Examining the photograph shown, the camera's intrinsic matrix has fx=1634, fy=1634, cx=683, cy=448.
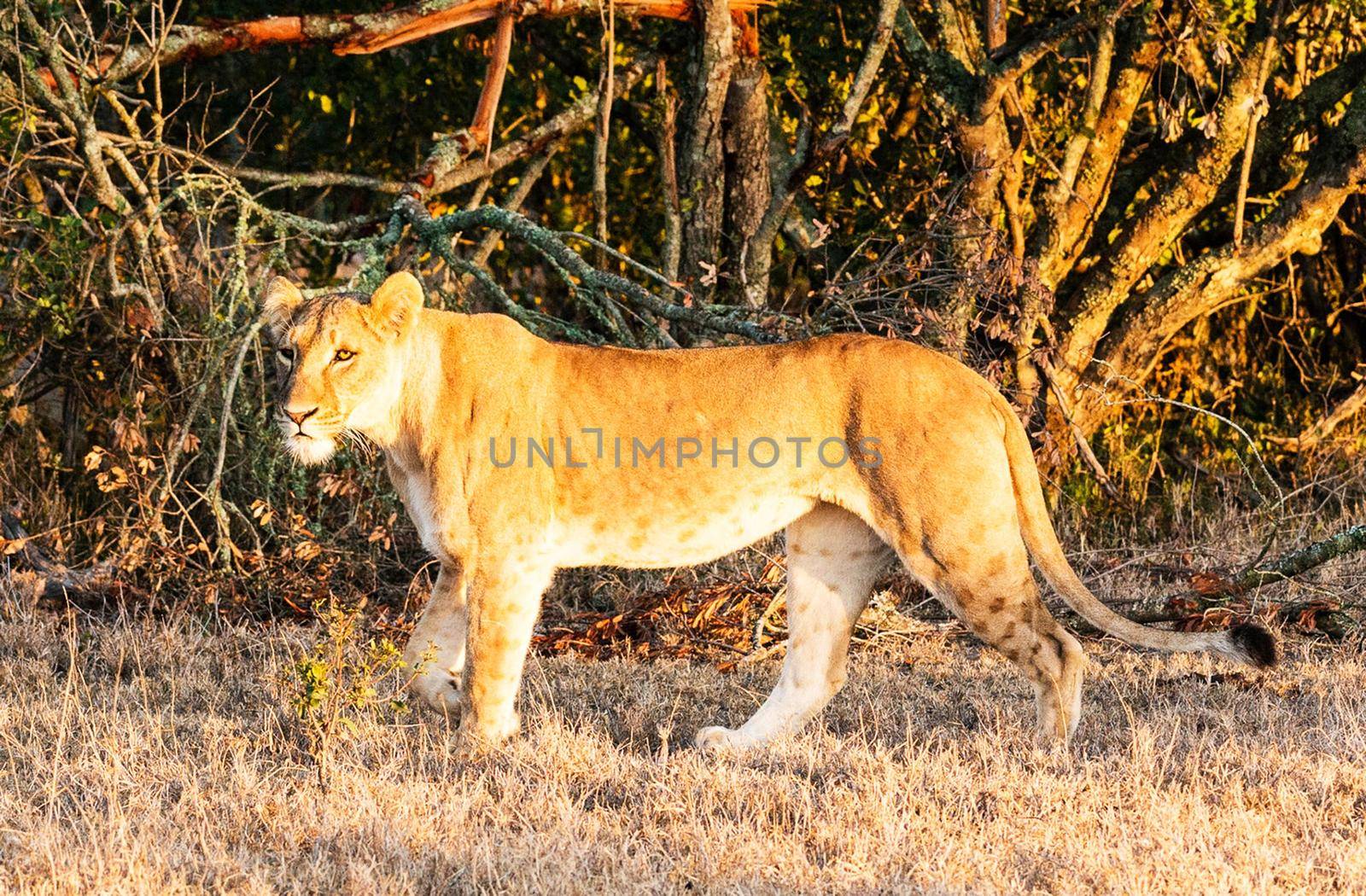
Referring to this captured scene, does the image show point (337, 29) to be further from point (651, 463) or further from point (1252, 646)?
point (1252, 646)

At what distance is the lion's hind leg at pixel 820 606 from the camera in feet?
16.5

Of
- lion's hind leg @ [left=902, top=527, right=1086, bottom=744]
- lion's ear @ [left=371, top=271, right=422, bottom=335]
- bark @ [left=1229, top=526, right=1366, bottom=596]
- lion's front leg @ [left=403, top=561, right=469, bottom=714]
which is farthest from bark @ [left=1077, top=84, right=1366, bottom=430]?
lion's ear @ [left=371, top=271, right=422, bottom=335]

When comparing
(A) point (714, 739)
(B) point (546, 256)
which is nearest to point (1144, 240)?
(B) point (546, 256)

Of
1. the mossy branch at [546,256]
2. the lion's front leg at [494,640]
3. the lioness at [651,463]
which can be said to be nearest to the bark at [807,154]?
the mossy branch at [546,256]

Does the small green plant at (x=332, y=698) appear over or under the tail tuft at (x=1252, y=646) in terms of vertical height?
under

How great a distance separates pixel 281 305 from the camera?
15.7 ft

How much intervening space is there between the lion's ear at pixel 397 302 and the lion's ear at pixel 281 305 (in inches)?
10.7

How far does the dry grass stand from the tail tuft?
256 millimetres

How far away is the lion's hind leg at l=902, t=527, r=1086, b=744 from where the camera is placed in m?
4.64

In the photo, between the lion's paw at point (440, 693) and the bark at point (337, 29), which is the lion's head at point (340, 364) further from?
the bark at point (337, 29)

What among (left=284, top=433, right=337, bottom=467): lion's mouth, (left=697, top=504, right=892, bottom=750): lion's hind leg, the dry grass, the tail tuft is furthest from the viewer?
(left=697, top=504, right=892, bottom=750): lion's hind leg

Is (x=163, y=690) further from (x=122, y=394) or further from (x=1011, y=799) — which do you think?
(x=1011, y=799)

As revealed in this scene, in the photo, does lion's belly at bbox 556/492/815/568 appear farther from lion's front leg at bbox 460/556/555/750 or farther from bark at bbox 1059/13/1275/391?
bark at bbox 1059/13/1275/391

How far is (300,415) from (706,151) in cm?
389
